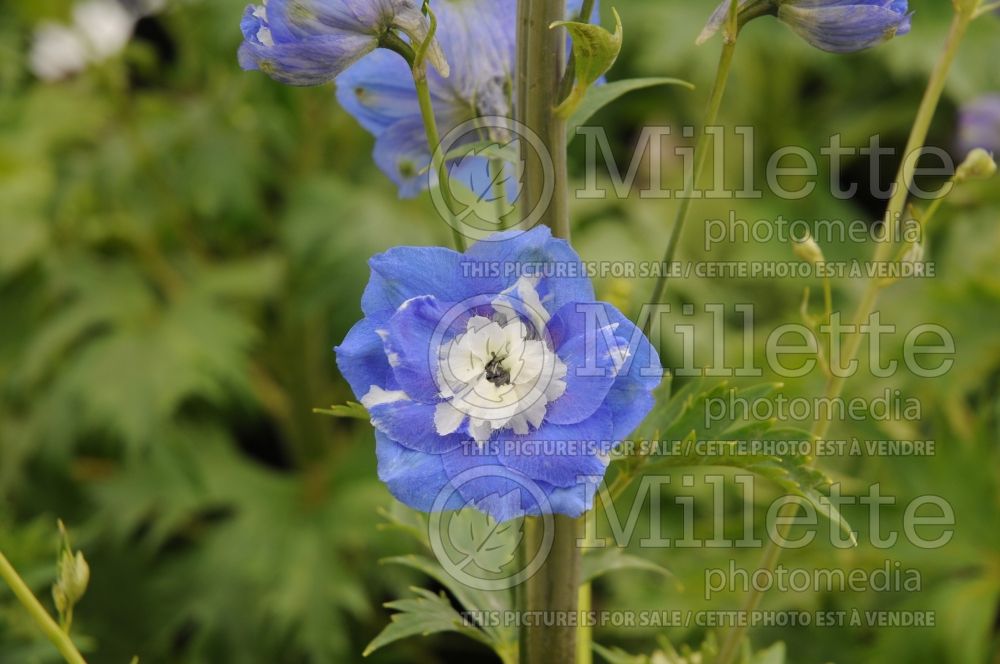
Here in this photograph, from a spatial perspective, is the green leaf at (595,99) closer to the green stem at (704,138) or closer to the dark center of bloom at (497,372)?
the green stem at (704,138)

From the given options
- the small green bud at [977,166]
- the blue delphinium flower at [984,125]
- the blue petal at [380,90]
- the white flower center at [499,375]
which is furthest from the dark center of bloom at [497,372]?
the blue delphinium flower at [984,125]

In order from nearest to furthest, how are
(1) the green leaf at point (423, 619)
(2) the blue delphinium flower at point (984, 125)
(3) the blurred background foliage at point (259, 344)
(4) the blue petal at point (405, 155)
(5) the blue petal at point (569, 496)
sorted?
(5) the blue petal at point (569, 496) < (1) the green leaf at point (423, 619) < (4) the blue petal at point (405, 155) < (3) the blurred background foliage at point (259, 344) < (2) the blue delphinium flower at point (984, 125)

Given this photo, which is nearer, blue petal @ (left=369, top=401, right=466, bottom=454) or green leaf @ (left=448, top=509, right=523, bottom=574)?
blue petal @ (left=369, top=401, right=466, bottom=454)

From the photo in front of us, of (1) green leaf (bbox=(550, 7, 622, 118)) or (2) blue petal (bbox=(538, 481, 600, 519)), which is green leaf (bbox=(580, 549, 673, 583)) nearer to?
(2) blue petal (bbox=(538, 481, 600, 519))

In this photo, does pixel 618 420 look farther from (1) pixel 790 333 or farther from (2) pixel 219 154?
(2) pixel 219 154

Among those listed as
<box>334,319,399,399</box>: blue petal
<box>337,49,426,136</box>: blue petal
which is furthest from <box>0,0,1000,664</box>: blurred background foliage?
<box>334,319,399,399</box>: blue petal

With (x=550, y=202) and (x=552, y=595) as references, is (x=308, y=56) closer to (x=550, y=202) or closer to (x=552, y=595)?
(x=550, y=202)
